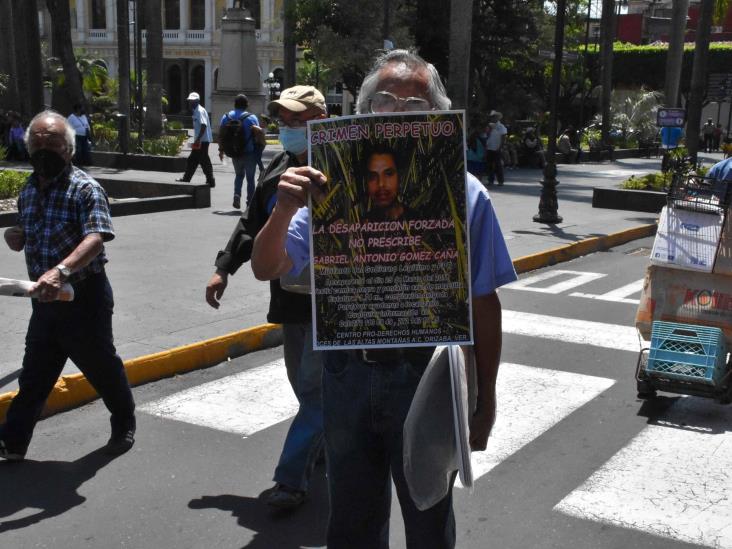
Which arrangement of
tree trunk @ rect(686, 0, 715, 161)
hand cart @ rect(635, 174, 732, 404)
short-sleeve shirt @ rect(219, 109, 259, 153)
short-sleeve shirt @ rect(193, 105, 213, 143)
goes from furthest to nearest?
tree trunk @ rect(686, 0, 715, 161) < short-sleeve shirt @ rect(193, 105, 213, 143) < short-sleeve shirt @ rect(219, 109, 259, 153) < hand cart @ rect(635, 174, 732, 404)

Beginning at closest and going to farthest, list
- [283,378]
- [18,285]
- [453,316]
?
[453,316] → [18,285] → [283,378]

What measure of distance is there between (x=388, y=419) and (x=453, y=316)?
37 centimetres

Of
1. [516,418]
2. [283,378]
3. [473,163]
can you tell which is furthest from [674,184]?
[473,163]

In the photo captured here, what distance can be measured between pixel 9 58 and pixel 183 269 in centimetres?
2171

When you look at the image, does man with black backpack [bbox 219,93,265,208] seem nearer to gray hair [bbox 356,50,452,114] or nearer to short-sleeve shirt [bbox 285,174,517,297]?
gray hair [bbox 356,50,452,114]

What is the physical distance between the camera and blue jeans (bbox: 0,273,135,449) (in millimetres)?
4723

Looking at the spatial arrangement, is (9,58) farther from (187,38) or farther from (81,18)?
(81,18)

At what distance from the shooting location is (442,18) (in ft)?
111

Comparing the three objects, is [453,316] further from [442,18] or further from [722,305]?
[442,18]

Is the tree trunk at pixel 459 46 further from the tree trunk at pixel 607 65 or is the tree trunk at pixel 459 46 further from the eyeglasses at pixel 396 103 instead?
the eyeglasses at pixel 396 103

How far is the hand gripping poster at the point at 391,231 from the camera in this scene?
2514mm

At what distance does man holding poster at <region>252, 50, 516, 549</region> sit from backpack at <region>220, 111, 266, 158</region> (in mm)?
11604

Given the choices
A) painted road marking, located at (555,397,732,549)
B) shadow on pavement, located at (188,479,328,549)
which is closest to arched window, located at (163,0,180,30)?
painted road marking, located at (555,397,732,549)

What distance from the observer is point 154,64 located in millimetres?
30500
